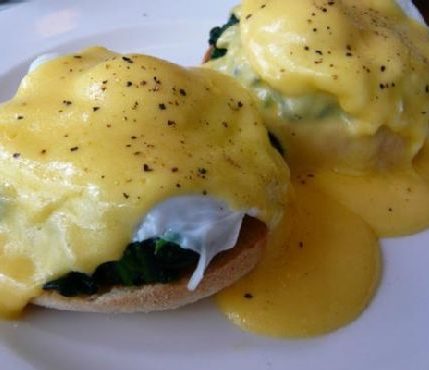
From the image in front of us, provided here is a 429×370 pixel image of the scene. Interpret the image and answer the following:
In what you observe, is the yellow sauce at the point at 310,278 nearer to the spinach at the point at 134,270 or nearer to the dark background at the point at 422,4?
the spinach at the point at 134,270

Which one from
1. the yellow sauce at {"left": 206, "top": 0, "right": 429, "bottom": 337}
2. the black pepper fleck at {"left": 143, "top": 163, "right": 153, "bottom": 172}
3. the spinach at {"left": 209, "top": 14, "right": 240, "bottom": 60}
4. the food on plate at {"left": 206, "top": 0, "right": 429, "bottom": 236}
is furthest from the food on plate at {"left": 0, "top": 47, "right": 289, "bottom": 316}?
the spinach at {"left": 209, "top": 14, "right": 240, "bottom": 60}

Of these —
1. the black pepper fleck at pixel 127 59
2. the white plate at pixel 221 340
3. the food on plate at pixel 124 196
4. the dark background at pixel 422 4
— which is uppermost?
the black pepper fleck at pixel 127 59

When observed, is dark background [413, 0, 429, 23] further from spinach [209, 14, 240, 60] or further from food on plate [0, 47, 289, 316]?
food on plate [0, 47, 289, 316]

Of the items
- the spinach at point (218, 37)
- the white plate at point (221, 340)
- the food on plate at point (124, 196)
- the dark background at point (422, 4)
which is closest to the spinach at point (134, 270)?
the food on plate at point (124, 196)

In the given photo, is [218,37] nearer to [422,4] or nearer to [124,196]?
[124,196]

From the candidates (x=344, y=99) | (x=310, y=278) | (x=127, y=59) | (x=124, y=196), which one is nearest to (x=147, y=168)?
(x=124, y=196)

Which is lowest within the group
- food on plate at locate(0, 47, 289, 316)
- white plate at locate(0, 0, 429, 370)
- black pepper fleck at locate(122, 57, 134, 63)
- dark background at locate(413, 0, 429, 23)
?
white plate at locate(0, 0, 429, 370)

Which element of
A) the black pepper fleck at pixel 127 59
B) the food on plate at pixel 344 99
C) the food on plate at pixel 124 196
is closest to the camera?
the food on plate at pixel 124 196
